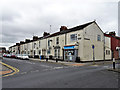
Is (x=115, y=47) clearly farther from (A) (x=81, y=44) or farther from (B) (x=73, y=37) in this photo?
(B) (x=73, y=37)

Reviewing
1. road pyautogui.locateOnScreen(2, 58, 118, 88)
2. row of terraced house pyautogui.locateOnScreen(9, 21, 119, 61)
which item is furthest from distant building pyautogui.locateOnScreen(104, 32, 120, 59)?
road pyautogui.locateOnScreen(2, 58, 118, 88)

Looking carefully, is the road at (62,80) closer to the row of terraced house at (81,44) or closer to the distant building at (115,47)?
the row of terraced house at (81,44)

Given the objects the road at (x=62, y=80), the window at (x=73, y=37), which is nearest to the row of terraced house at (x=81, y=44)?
the window at (x=73, y=37)

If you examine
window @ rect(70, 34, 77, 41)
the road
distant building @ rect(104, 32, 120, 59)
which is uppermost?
window @ rect(70, 34, 77, 41)

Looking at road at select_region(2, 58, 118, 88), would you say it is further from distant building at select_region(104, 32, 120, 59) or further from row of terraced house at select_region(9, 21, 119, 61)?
distant building at select_region(104, 32, 120, 59)

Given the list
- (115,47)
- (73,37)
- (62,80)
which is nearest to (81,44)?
(73,37)

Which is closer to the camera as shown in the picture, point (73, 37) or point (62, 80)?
point (62, 80)

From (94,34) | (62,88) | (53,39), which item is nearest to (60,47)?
(53,39)

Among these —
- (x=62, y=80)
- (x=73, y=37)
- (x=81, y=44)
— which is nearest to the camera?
(x=62, y=80)

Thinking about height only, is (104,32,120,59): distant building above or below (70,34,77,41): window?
below

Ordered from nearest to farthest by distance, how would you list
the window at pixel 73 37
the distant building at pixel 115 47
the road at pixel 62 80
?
→ the road at pixel 62 80
the window at pixel 73 37
the distant building at pixel 115 47

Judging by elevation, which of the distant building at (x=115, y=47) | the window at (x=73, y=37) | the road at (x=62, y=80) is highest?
the window at (x=73, y=37)

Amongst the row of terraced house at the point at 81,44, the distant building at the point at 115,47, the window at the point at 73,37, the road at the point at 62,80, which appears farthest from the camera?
the distant building at the point at 115,47

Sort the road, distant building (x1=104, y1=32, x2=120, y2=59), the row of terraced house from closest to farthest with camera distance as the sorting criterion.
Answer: the road < the row of terraced house < distant building (x1=104, y1=32, x2=120, y2=59)
